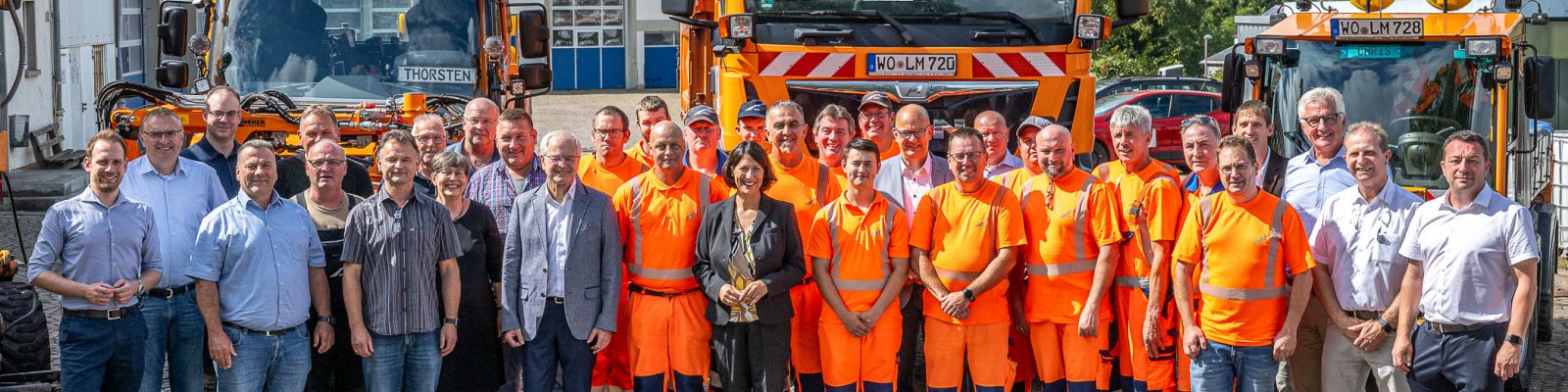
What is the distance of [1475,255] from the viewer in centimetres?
578

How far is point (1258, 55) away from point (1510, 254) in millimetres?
2900

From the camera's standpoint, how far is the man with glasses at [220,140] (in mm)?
7125

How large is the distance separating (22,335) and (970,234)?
4381 millimetres

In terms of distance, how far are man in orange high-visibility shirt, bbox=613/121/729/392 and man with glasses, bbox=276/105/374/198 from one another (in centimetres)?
133

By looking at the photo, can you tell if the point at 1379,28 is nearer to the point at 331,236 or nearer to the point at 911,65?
the point at 911,65

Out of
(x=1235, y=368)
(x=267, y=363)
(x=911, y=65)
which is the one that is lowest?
(x=1235, y=368)

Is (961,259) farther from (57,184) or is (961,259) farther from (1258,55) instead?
(57,184)

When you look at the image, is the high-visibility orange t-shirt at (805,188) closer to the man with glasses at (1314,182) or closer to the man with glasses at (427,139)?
the man with glasses at (427,139)

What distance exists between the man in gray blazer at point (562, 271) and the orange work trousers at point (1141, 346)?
7.23 feet

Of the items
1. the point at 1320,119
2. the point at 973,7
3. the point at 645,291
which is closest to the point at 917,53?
the point at 973,7

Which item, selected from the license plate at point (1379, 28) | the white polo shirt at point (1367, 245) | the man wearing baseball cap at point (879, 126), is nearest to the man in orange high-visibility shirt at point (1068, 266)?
the white polo shirt at point (1367, 245)

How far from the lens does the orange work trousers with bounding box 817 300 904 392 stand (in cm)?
662

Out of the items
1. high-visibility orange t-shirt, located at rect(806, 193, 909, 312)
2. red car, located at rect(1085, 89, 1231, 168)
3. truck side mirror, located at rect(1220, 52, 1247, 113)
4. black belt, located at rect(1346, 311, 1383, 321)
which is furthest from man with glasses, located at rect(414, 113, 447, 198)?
red car, located at rect(1085, 89, 1231, 168)

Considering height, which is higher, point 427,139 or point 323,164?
point 427,139
